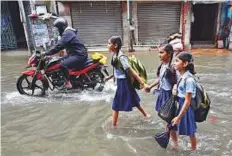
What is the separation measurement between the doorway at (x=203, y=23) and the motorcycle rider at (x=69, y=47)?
944 centimetres

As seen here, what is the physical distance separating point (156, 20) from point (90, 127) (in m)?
9.69

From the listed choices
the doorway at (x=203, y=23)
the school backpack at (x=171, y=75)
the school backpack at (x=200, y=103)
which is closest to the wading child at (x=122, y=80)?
the school backpack at (x=171, y=75)

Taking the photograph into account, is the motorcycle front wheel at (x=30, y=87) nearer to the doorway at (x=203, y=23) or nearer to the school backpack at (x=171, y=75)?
the school backpack at (x=171, y=75)

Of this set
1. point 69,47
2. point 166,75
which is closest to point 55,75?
point 69,47

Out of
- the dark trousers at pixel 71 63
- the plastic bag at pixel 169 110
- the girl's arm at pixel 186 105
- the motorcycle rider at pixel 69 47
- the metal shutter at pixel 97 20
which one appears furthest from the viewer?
the metal shutter at pixel 97 20

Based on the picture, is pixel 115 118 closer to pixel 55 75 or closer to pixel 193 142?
pixel 193 142

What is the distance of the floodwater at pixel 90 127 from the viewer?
4281 mm

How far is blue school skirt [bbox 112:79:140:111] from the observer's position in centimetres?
469

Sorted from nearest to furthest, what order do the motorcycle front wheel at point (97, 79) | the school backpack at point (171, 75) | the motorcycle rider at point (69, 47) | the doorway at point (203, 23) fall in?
1. the school backpack at point (171, 75)
2. the motorcycle rider at point (69, 47)
3. the motorcycle front wheel at point (97, 79)
4. the doorway at point (203, 23)

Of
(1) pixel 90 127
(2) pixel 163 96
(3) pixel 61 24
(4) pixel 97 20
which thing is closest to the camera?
(2) pixel 163 96

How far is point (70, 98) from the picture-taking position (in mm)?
6676

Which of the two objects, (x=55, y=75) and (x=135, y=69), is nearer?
(x=135, y=69)

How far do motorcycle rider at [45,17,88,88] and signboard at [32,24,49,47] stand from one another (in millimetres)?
6211

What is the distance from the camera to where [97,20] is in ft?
43.7
